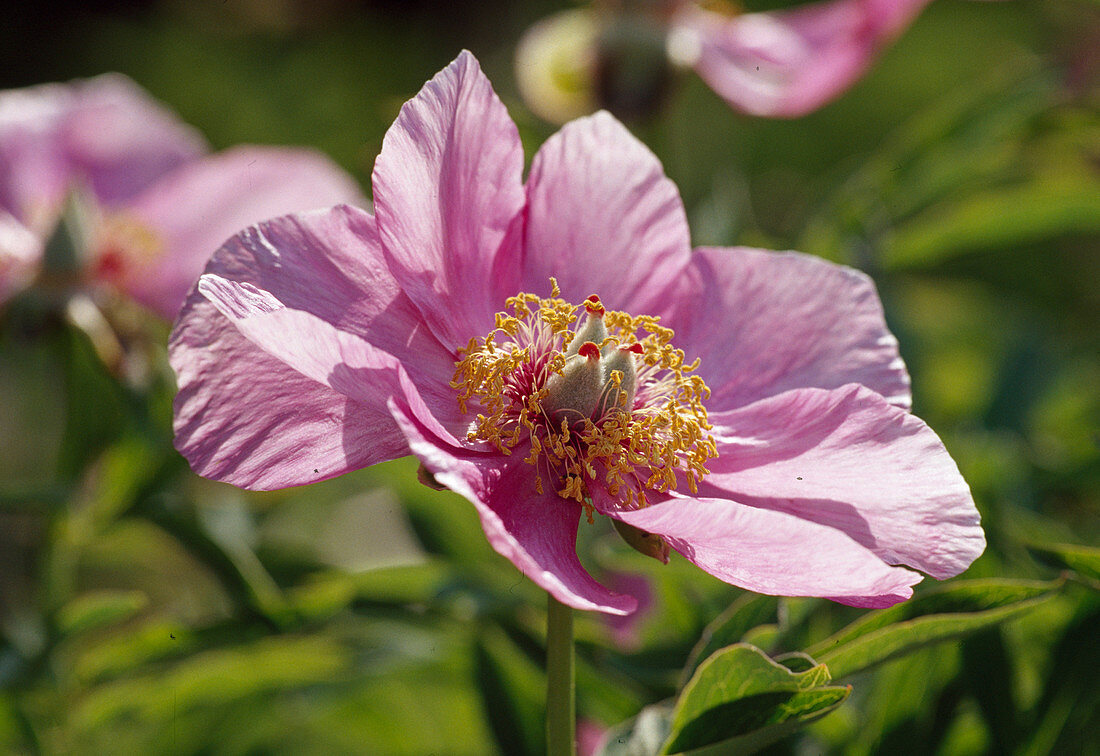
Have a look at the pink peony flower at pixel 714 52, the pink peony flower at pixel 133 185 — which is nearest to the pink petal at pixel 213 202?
the pink peony flower at pixel 133 185

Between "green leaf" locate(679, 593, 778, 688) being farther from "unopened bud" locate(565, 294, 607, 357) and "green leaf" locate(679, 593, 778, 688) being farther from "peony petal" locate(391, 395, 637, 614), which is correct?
"unopened bud" locate(565, 294, 607, 357)

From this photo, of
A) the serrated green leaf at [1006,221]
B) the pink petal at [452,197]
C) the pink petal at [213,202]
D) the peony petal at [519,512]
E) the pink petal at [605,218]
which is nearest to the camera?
the peony petal at [519,512]

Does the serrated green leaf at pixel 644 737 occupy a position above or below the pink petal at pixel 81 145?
below

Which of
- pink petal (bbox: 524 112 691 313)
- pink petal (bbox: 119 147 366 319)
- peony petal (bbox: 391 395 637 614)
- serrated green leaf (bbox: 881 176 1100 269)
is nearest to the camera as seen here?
peony petal (bbox: 391 395 637 614)

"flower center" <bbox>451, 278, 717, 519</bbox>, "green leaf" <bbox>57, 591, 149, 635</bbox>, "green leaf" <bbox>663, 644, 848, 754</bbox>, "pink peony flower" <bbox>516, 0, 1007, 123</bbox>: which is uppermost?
"pink peony flower" <bbox>516, 0, 1007, 123</bbox>

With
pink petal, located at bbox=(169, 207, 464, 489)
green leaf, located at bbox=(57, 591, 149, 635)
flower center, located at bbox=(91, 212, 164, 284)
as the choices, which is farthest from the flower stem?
flower center, located at bbox=(91, 212, 164, 284)

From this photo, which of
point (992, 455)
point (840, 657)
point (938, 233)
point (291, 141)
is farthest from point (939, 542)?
point (291, 141)

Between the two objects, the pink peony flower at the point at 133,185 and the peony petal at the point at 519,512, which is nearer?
the peony petal at the point at 519,512

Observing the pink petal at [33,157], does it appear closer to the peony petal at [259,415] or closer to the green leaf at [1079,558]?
the peony petal at [259,415]
